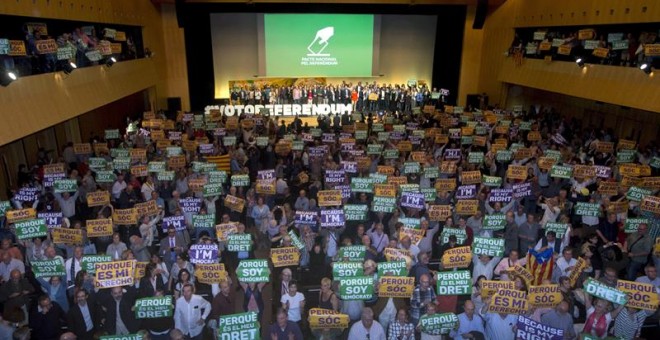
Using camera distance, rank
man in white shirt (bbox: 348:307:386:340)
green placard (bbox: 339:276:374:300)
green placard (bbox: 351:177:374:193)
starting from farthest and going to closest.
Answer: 1. green placard (bbox: 351:177:374:193)
2. green placard (bbox: 339:276:374:300)
3. man in white shirt (bbox: 348:307:386:340)

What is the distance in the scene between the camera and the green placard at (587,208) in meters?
10.9

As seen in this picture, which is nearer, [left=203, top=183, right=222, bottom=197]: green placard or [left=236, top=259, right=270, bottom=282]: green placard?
[left=236, top=259, right=270, bottom=282]: green placard

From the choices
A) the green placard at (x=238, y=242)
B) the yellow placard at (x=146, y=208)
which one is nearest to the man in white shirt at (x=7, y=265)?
the yellow placard at (x=146, y=208)

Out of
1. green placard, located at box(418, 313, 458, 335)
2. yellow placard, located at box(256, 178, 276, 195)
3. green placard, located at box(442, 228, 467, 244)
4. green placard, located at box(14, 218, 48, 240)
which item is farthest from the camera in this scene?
yellow placard, located at box(256, 178, 276, 195)

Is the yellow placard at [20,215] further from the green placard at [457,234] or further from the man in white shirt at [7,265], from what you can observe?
the green placard at [457,234]

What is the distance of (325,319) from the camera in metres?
7.11

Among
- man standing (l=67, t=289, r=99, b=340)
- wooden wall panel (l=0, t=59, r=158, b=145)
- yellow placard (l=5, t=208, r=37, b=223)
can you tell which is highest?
wooden wall panel (l=0, t=59, r=158, b=145)

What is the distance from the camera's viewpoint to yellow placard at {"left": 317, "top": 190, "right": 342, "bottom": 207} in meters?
11.3

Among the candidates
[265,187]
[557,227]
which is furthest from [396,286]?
[265,187]

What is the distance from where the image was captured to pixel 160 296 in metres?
7.37

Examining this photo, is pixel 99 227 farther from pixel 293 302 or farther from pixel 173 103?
pixel 173 103

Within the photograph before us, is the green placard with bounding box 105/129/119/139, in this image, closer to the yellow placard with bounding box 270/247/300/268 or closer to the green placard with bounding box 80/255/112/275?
the green placard with bounding box 80/255/112/275

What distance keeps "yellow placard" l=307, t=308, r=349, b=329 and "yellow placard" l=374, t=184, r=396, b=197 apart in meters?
4.72

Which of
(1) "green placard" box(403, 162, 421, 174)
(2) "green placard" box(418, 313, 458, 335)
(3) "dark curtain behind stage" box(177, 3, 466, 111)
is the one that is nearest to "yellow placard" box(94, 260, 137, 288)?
(2) "green placard" box(418, 313, 458, 335)
